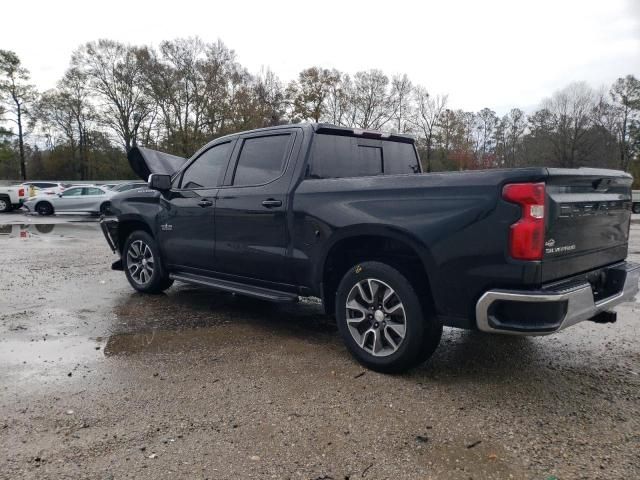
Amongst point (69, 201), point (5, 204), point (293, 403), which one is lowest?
point (5, 204)

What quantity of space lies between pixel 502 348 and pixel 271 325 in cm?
224


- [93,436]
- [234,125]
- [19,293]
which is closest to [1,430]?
[93,436]

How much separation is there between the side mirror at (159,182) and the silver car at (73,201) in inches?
730

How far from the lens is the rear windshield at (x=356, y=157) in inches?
178

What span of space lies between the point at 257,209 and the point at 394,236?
154cm

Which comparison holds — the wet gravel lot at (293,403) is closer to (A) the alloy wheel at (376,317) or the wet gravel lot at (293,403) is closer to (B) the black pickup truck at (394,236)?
(A) the alloy wheel at (376,317)

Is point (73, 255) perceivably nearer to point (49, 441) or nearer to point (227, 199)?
point (227, 199)

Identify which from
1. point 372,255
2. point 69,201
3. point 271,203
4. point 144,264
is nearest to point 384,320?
point 372,255

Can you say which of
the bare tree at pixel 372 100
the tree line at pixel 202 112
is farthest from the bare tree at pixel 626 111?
→ the bare tree at pixel 372 100

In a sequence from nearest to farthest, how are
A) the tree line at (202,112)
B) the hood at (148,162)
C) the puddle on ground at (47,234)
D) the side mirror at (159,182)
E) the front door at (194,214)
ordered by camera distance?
the front door at (194,214) < the side mirror at (159,182) < the hood at (148,162) < the puddle on ground at (47,234) < the tree line at (202,112)

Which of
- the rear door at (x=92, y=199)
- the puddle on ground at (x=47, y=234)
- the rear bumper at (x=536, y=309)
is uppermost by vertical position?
the rear bumper at (x=536, y=309)

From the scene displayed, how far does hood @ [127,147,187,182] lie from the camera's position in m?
6.88

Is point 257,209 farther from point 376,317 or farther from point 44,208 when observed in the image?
point 44,208

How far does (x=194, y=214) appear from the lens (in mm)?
5453
